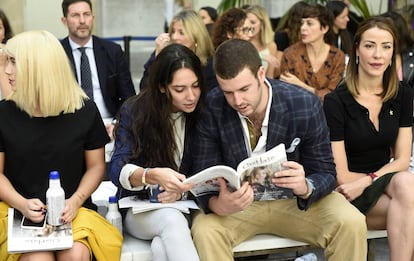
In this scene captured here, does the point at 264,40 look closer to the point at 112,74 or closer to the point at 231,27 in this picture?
the point at 231,27

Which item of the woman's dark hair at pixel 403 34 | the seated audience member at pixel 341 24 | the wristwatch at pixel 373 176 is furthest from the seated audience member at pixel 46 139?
the seated audience member at pixel 341 24

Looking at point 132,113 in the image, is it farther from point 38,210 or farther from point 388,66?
point 388,66

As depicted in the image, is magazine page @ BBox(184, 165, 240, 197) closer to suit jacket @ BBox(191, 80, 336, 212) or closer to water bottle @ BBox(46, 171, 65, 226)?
suit jacket @ BBox(191, 80, 336, 212)

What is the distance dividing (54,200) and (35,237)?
0.18m

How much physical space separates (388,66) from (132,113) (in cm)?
153

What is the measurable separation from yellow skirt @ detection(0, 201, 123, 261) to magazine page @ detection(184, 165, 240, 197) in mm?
439

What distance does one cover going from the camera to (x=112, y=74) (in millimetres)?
5633

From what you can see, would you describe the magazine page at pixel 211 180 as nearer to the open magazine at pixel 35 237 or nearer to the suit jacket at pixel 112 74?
the open magazine at pixel 35 237

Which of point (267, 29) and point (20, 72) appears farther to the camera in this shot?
point (267, 29)

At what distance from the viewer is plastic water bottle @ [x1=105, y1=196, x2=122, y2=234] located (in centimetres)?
357

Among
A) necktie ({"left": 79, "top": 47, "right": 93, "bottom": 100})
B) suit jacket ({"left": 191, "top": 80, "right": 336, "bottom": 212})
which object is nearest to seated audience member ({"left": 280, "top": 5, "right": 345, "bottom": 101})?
necktie ({"left": 79, "top": 47, "right": 93, "bottom": 100})

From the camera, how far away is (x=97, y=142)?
11.5 ft

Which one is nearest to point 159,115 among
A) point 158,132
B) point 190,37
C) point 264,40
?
point 158,132

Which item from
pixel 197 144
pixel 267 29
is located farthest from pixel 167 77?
pixel 267 29
